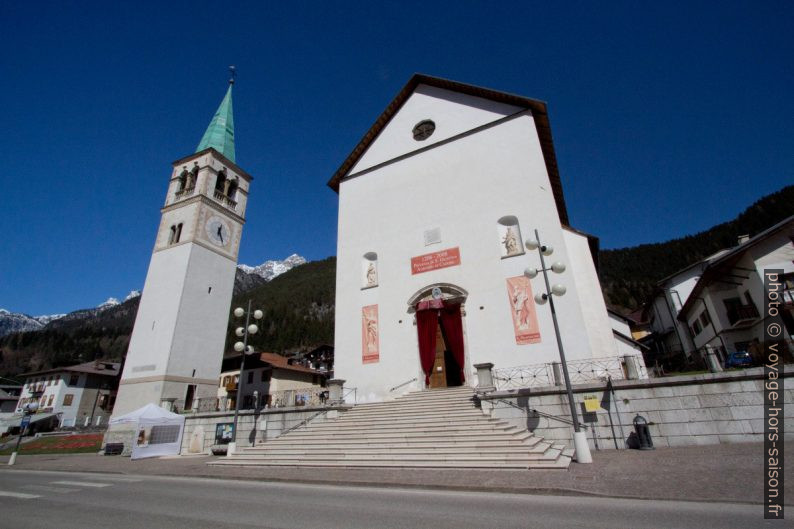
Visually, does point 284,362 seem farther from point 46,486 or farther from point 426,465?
point 426,465

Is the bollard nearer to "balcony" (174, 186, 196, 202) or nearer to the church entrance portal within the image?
the church entrance portal

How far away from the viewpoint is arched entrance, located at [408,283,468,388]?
Result: 639 inches

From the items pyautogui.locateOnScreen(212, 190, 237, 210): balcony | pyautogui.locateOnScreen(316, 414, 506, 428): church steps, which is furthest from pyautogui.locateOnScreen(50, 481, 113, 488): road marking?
pyautogui.locateOnScreen(212, 190, 237, 210): balcony

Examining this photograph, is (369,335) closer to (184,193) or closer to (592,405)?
(592,405)

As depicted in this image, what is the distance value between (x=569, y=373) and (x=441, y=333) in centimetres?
575

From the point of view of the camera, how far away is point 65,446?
80.3 ft

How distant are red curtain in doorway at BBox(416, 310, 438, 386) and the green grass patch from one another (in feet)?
74.5

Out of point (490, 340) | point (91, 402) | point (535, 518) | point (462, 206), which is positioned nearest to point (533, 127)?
point (462, 206)

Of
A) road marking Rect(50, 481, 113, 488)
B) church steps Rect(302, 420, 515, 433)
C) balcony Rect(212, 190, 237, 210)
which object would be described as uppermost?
balcony Rect(212, 190, 237, 210)

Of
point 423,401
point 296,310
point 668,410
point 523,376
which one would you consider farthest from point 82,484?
point 296,310

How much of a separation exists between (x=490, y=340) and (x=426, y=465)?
7.34 meters

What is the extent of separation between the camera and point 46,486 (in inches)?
373

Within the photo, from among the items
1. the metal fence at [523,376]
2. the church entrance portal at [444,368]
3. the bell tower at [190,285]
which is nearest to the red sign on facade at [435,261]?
the church entrance portal at [444,368]

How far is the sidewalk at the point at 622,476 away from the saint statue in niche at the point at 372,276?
1036 cm
